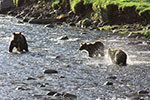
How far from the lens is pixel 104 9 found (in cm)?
5272

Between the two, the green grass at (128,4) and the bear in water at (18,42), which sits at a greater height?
the green grass at (128,4)

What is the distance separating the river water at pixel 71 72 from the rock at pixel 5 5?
35431mm

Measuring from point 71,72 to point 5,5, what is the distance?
52.8 meters

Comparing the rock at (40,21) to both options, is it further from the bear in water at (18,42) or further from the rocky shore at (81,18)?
the bear in water at (18,42)

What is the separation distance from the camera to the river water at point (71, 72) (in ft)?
68.0

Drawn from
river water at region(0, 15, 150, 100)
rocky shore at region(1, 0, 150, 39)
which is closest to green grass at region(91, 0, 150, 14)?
rocky shore at region(1, 0, 150, 39)

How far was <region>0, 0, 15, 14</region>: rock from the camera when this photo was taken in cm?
7453

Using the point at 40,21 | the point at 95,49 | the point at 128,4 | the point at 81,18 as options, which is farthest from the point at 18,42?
the point at 40,21

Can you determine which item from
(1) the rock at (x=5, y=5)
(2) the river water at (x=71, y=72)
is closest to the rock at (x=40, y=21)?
(1) the rock at (x=5, y=5)

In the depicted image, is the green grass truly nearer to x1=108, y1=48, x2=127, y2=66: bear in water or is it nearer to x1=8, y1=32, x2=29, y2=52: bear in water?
x1=8, y1=32, x2=29, y2=52: bear in water

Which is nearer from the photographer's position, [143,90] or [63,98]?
[63,98]

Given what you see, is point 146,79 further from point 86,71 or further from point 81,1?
point 81,1

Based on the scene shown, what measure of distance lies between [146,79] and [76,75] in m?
3.66

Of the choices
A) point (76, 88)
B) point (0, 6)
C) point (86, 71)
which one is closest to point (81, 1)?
point (0, 6)
